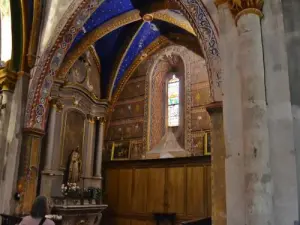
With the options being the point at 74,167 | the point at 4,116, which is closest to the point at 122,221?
the point at 74,167

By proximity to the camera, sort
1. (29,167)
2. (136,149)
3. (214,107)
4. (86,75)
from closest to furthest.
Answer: (214,107) → (29,167) → (86,75) → (136,149)

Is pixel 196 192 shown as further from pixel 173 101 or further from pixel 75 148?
pixel 75 148

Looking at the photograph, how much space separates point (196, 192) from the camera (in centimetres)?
965

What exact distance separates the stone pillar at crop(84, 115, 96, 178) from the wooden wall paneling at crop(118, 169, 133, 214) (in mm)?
1295

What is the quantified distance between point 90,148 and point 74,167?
1.07 metres

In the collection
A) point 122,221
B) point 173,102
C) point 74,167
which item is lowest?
point 122,221

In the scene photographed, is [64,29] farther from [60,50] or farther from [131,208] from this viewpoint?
[131,208]

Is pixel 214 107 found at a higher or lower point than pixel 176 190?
higher

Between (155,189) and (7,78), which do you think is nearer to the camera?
(7,78)

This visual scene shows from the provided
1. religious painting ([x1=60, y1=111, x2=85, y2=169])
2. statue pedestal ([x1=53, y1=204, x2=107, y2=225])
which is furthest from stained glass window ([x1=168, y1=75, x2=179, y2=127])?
statue pedestal ([x1=53, y1=204, x2=107, y2=225])

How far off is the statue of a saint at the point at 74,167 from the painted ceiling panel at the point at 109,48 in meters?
2.62

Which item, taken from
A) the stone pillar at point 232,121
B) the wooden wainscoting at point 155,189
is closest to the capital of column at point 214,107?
the stone pillar at point 232,121

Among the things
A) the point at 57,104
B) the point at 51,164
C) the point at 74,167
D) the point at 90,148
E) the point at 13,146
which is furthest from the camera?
the point at 90,148

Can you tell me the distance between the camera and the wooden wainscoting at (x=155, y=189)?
9602mm
